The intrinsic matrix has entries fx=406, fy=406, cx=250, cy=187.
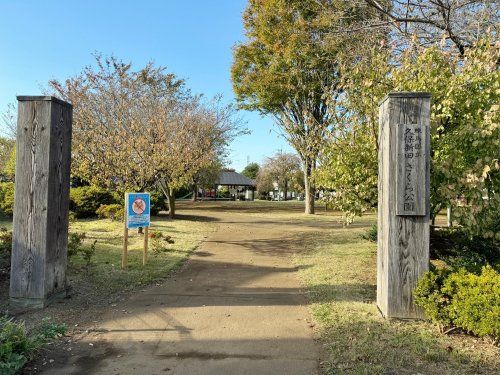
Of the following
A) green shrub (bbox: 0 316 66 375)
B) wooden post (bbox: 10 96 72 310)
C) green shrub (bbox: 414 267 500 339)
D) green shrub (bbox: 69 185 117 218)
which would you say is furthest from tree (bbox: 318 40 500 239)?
green shrub (bbox: 69 185 117 218)

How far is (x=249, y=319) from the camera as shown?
16.9 ft

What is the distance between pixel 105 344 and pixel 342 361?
97.5 inches

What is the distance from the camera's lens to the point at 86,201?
1856 centimetres

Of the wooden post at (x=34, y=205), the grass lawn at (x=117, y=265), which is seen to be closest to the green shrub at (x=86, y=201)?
the grass lawn at (x=117, y=265)

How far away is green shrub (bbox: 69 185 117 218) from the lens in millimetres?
18484

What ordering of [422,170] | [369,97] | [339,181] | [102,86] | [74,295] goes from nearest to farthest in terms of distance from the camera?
1. [422,170]
2. [74,295]
3. [369,97]
4. [339,181]
5. [102,86]

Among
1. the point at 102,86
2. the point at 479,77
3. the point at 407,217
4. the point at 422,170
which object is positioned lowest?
the point at 407,217

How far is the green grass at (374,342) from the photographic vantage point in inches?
146

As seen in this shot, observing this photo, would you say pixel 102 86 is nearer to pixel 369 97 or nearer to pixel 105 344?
pixel 369 97

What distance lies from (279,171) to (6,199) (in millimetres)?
36253

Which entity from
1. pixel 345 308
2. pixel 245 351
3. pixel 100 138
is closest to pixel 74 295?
pixel 245 351

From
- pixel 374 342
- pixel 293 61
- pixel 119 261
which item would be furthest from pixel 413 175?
pixel 293 61

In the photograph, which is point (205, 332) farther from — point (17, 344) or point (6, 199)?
point (6, 199)

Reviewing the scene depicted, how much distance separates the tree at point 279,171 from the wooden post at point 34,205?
41.4 metres
